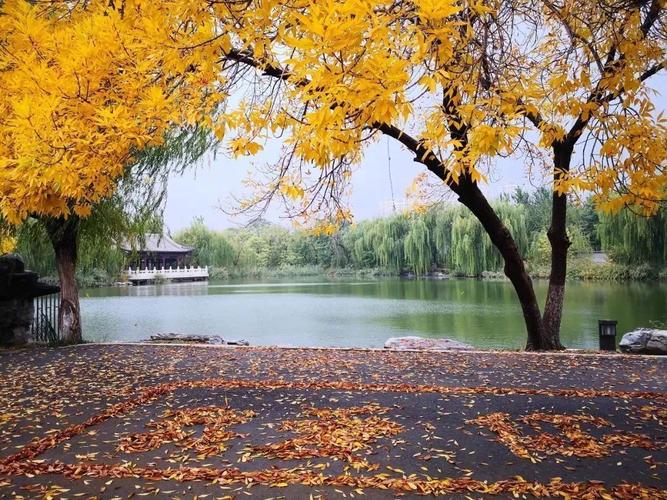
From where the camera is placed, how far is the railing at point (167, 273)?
1403 inches

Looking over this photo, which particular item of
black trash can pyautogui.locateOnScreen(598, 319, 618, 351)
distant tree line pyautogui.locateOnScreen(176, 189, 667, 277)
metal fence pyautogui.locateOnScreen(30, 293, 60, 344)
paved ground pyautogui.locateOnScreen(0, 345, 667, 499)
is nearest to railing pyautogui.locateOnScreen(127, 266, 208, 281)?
distant tree line pyautogui.locateOnScreen(176, 189, 667, 277)

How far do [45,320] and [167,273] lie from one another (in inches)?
1149

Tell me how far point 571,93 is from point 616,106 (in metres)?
0.38

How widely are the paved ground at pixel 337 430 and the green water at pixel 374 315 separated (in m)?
6.06

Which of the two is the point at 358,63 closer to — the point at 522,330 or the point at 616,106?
the point at 616,106

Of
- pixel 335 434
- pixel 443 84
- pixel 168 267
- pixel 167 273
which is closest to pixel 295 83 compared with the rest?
pixel 443 84

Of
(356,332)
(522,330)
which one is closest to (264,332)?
(356,332)

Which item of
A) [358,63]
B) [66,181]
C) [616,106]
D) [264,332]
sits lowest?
[264,332]

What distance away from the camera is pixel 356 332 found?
12.6 m

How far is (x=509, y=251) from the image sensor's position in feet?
20.7

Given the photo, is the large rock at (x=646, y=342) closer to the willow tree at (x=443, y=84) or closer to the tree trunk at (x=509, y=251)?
the tree trunk at (x=509, y=251)

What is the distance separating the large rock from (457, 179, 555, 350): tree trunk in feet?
3.74

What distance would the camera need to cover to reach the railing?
35.6m

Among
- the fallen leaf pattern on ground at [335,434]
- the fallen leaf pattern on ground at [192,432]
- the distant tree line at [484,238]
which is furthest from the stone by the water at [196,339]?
the distant tree line at [484,238]
